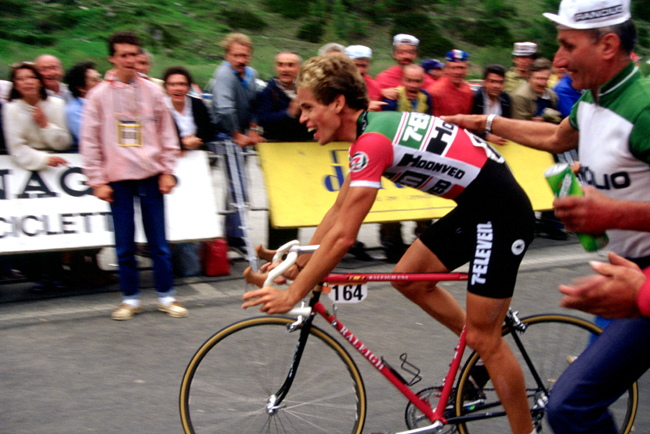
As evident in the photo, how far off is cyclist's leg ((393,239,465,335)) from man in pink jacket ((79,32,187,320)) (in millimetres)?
2563

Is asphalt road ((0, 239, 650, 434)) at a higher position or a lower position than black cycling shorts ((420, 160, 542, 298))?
lower

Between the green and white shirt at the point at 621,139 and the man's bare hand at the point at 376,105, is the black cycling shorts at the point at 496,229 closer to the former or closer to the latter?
the green and white shirt at the point at 621,139

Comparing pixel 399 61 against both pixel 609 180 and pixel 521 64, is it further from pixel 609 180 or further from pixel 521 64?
pixel 609 180

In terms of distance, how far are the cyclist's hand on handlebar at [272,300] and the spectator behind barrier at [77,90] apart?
12.6 ft

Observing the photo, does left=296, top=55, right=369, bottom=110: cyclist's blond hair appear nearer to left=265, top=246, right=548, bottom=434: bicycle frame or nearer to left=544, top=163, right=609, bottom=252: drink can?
left=265, top=246, right=548, bottom=434: bicycle frame

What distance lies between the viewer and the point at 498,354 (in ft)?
10.2

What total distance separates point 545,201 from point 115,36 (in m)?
5.01

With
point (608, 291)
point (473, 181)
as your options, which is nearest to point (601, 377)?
point (608, 291)

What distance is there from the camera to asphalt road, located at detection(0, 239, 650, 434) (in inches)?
149

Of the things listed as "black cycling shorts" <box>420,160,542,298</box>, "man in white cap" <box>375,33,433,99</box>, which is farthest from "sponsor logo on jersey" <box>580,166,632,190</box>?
"man in white cap" <box>375,33,433,99</box>

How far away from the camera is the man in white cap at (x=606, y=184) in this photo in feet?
7.21

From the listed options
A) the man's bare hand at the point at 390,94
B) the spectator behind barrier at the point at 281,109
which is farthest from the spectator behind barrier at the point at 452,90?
the spectator behind barrier at the point at 281,109

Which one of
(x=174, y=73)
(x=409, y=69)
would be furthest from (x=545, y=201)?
(x=174, y=73)

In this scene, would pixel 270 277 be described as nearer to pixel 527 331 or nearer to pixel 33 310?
pixel 527 331
